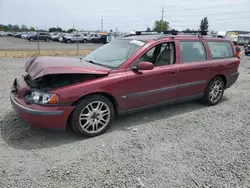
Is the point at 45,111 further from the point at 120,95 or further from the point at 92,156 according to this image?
the point at 120,95

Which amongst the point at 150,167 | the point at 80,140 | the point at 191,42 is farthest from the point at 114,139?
the point at 191,42

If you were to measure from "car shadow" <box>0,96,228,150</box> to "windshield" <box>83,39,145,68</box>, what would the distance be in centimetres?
110

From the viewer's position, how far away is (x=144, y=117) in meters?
4.20

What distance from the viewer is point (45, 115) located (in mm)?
2982

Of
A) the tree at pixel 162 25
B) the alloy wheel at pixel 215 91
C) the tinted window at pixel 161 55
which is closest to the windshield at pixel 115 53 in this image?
the tinted window at pixel 161 55

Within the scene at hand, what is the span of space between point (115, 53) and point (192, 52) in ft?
5.41

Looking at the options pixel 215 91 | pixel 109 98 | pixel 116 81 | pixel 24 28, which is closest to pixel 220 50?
pixel 215 91

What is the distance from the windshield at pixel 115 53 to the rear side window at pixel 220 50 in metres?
1.93

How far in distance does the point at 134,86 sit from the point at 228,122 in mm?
1976

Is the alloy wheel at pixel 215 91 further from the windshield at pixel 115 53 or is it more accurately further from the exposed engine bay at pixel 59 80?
the exposed engine bay at pixel 59 80

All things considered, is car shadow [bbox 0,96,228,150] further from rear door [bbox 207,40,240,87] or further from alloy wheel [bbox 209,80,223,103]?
rear door [bbox 207,40,240,87]

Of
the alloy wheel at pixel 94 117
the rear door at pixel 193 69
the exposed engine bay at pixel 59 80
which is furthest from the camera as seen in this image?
the rear door at pixel 193 69

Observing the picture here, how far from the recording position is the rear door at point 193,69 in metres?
4.26

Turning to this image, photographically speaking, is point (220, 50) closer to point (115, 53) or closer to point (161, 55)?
point (161, 55)
